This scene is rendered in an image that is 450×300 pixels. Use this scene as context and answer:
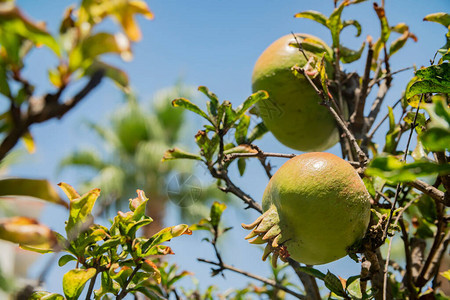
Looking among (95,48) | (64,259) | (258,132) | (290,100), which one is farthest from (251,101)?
(95,48)

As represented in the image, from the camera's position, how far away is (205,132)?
49.8 inches

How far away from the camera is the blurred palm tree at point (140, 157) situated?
895cm

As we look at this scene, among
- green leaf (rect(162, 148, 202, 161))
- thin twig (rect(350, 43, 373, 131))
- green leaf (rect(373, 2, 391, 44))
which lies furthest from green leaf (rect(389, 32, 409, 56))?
green leaf (rect(162, 148, 202, 161))

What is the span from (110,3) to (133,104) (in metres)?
9.19

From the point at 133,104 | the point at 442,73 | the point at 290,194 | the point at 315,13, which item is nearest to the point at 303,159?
the point at 290,194

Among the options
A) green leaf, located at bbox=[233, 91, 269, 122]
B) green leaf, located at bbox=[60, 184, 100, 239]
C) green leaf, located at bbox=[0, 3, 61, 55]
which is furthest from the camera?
green leaf, located at bbox=[233, 91, 269, 122]

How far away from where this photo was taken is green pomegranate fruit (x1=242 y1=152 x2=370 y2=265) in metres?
0.88

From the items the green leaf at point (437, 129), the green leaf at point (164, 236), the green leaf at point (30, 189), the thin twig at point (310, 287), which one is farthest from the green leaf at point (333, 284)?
the green leaf at point (30, 189)

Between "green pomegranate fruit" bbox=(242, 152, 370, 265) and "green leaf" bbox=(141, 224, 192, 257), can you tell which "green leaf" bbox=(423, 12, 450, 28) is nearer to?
"green pomegranate fruit" bbox=(242, 152, 370, 265)

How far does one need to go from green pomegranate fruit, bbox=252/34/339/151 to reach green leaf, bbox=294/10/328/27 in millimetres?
54

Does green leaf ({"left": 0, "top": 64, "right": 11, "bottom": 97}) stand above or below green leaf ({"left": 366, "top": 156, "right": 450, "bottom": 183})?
above

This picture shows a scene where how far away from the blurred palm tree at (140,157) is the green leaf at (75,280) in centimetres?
785

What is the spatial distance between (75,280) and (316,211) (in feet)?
1.64

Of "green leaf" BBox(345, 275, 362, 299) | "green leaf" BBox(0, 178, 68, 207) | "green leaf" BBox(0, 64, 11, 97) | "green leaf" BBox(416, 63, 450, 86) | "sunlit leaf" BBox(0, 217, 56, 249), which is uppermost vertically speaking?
"green leaf" BBox(0, 64, 11, 97)
